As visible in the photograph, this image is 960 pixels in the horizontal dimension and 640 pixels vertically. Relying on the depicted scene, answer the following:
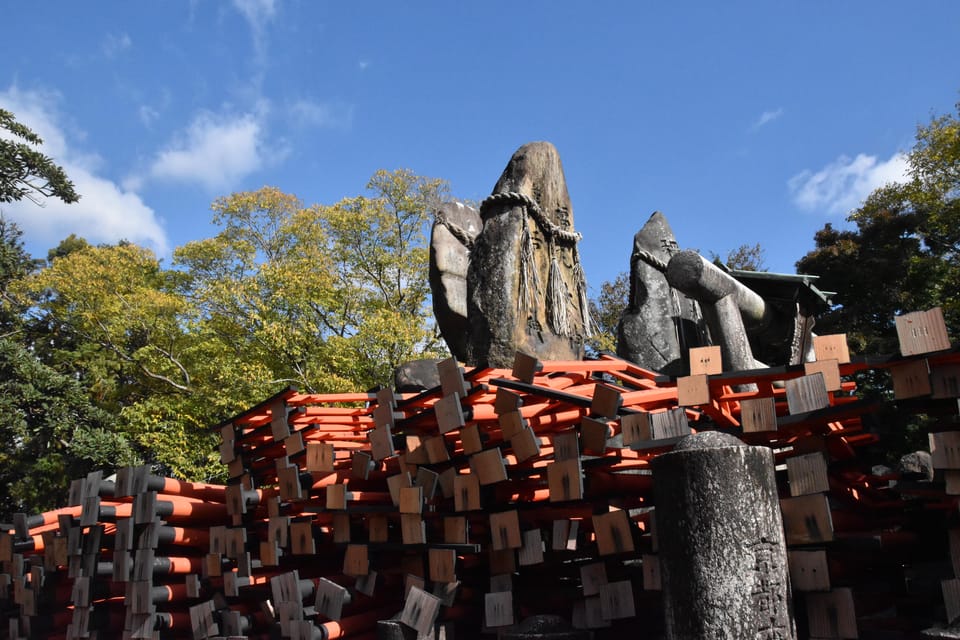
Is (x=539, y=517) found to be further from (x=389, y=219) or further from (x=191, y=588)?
(x=389, y=219)

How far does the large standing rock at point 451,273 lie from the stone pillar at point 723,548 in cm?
468

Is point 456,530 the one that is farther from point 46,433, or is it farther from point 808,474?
point 46,433

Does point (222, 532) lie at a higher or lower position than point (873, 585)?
higher

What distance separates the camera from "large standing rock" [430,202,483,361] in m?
7.85

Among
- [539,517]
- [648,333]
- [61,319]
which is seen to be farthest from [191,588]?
[61,319]

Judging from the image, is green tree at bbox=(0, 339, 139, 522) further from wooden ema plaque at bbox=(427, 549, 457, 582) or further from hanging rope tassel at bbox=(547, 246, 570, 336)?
wooden ema plaque at bbox=(427, 549, 457, 582)

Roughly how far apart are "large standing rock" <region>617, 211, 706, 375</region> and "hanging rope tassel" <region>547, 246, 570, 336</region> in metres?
1.00

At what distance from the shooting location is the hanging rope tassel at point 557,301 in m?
7.04

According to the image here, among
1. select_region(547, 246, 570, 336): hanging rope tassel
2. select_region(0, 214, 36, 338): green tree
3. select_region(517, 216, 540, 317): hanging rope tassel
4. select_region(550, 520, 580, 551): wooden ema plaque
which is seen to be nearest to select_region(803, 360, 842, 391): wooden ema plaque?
select_region(550, 520, 580, 551): wooden ema plaque

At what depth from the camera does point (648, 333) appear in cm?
786

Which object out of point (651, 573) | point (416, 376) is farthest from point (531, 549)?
point (416, 376)

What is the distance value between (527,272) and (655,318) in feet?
5.31

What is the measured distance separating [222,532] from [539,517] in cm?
225

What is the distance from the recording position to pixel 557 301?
23.3 ft
